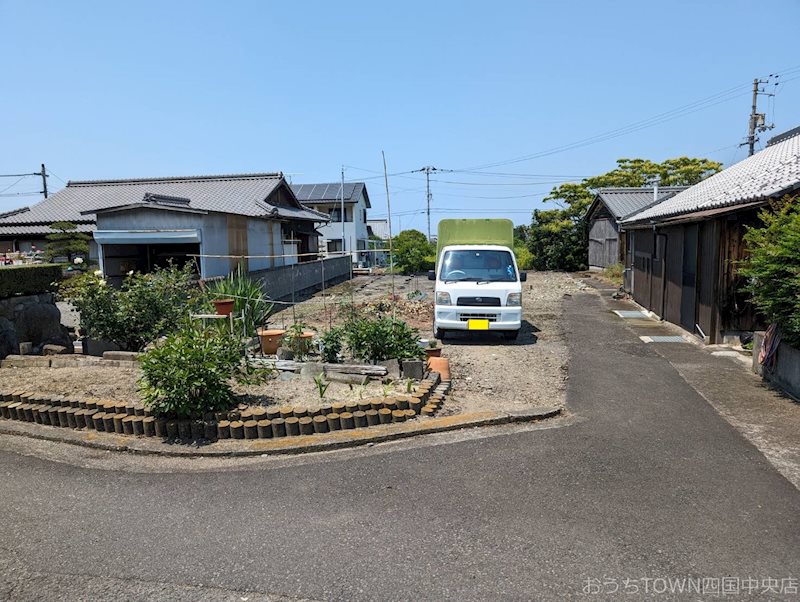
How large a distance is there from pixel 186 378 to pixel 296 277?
53.3 feet

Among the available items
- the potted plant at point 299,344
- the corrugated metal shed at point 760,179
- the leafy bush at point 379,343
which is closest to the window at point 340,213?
the corrugated metal shed at point 760,179

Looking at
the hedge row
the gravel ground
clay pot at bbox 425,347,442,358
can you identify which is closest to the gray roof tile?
the hedge row

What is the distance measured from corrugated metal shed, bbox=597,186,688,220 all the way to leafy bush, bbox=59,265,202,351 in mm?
22804

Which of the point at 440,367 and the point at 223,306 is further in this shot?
the point at 223,306

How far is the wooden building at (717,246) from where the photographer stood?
31.0 ft

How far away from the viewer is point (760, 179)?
10.3m

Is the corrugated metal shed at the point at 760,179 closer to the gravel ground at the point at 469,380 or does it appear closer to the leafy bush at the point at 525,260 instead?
the gravel ground at the point at 469,380

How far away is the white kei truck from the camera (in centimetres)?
1046

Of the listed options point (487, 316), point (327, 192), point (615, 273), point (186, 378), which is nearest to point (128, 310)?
point (186, 378)

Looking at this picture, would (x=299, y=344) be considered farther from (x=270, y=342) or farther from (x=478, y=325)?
(x=478, y=325)

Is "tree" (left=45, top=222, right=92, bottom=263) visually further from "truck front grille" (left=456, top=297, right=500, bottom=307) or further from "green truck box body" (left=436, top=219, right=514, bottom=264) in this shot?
"truck front grille" (left=456, top=297, right=500, bottom=307)

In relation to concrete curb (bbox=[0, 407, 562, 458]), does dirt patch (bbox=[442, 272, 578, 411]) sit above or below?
above

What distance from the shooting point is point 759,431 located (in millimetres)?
5660

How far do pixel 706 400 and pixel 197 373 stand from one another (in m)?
5.74
